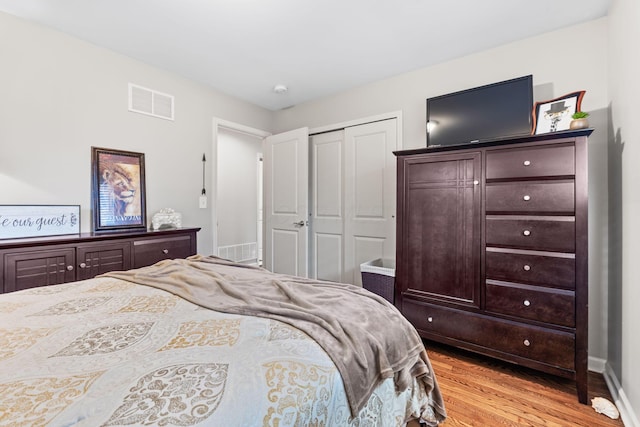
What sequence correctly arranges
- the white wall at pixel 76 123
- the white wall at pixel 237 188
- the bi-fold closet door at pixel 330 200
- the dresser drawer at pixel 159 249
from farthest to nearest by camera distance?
the white wall at pixel 237 188, the bi-fold closet door at pixel 330 200, the dresser drawer at pixel 159 249, the white wall at pixel 76 123

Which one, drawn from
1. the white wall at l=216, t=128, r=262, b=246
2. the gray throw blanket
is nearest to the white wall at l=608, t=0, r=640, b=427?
the gray throw blanket

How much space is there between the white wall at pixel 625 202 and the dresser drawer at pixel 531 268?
274 millimetres

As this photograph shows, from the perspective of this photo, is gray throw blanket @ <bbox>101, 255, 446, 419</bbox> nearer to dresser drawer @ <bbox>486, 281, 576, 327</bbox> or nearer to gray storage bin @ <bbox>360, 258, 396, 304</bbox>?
dresser drawer @ <bbox>486, 281, 576, 327</bbox>

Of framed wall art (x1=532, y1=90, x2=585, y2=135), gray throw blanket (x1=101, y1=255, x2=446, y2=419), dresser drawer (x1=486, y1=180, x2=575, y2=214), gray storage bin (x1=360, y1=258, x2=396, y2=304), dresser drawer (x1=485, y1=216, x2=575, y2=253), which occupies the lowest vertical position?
gray storage bin (x1=360, y1=258, x2=396, y2=304)

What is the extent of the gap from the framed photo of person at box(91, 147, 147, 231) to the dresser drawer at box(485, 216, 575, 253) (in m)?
2.92

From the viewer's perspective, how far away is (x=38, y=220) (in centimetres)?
210

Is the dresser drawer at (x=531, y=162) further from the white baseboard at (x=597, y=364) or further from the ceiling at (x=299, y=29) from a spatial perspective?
the white baseboard at (x=597, y=364)

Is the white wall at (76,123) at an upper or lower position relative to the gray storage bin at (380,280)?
upper

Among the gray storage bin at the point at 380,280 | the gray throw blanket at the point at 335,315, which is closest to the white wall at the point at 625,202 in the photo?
the gray throw blanket at the point at 335,315

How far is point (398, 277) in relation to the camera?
249cm

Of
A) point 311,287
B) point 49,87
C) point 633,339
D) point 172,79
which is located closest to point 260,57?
point 172,79

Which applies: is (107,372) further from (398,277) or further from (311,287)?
(398,277)

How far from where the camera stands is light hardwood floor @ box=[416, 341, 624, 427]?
161 cm

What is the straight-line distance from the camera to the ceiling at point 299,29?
1.98 m
